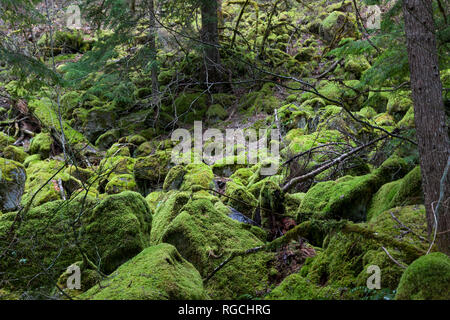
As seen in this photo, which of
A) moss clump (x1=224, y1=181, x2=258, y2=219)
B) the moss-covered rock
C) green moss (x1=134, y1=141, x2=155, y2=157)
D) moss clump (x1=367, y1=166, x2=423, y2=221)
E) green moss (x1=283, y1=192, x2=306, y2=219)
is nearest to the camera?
the moss-covered rock

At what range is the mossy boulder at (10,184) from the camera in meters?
7.48

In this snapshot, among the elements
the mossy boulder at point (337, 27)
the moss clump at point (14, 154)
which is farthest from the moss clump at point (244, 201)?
the mossy boulder at point (337, 27)

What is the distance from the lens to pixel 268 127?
1059cm

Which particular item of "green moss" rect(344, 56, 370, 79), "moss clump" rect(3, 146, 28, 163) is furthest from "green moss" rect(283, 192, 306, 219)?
"moss clump" rect(3, 146, 28, 163)

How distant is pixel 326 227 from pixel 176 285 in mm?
1615

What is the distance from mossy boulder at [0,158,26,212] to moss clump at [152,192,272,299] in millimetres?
4495

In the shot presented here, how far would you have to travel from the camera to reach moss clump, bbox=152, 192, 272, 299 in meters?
3.64

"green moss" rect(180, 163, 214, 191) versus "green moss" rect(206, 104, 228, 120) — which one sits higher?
"green moss" rect(206, 104, 228, 120)

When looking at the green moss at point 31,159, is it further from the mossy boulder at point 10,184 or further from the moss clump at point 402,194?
the moss clump at point 402,194

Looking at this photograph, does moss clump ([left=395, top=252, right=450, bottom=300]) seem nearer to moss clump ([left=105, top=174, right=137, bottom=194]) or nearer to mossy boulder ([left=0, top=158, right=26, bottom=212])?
mossy boulder ([left=0, top=158, right=26, bottom=212])

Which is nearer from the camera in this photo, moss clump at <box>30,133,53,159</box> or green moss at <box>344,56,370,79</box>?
green moss at <box>344,56,370,79</box>

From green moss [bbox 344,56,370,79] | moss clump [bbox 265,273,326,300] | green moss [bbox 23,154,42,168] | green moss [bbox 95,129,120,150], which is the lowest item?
moss clump [bbox 265,273,326,300]
